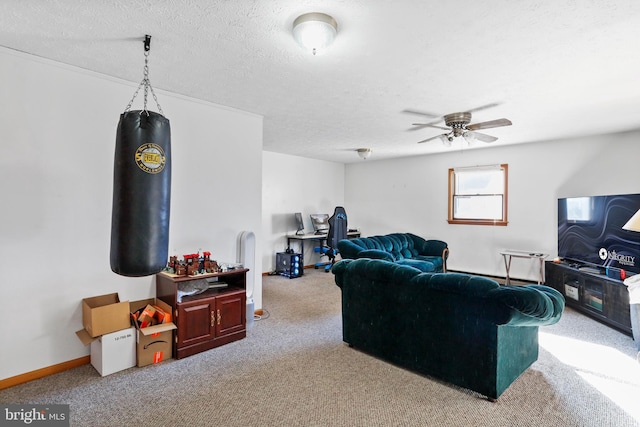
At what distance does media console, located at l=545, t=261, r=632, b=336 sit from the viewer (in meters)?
3.56

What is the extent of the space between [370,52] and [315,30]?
1.96 feet

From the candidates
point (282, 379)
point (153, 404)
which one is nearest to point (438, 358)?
point (282, 379)

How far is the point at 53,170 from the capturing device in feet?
8.64

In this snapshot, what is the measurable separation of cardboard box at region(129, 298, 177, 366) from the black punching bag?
35.8 inches

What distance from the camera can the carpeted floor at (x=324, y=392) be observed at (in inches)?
82.4

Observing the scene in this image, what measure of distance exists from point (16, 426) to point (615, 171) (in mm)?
7200

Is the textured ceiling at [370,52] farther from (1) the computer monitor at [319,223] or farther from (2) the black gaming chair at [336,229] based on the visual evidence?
(1) the computer monitor at [319,223]

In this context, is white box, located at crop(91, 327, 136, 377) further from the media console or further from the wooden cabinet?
the media console

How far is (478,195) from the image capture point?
6.30m

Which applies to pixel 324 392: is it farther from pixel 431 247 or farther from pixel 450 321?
pixel 431 247

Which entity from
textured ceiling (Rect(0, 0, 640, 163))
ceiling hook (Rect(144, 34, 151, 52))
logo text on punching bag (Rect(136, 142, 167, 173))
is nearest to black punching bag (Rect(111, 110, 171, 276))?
logo text on punching bag (Rect(136, 142, 167, 173))

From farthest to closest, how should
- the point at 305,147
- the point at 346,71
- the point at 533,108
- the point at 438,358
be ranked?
the point at 305,147, the point at 533,108, the point at 346,71, the point at 438,358

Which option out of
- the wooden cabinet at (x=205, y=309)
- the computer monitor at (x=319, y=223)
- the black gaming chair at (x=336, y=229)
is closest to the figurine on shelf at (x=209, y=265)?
A: the wooden cabinet at (x=205, y=309)

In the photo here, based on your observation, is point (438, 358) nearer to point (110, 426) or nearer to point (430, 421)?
point (430, 421)
